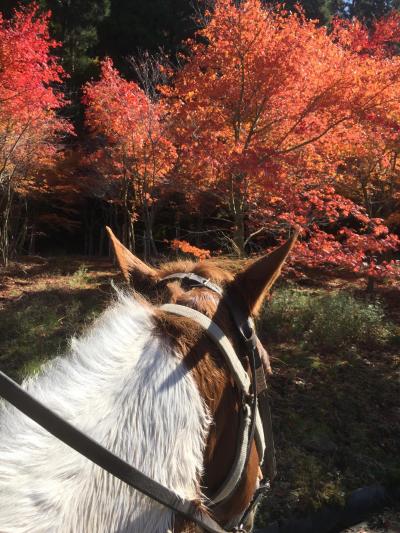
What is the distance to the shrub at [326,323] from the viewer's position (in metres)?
6.89

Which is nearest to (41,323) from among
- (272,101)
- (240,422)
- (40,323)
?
(40,323)

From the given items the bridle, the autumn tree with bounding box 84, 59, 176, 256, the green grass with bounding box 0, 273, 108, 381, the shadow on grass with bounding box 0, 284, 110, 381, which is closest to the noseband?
the bridle

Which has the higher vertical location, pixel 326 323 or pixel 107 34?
pixel 107 34

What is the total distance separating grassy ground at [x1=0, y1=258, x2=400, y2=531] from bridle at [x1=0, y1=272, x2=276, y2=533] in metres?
1.74

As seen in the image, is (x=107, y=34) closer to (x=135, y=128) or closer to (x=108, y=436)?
(x=135, y=128)

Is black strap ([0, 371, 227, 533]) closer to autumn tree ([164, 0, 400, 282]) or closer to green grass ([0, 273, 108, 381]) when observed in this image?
green grass ([0, 273, 108, 381])

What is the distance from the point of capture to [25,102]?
9797mm

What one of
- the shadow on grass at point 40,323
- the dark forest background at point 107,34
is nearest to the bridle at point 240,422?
the shadow on grass at point 40,323

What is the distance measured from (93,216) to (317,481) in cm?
1691

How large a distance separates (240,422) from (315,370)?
5.25 m

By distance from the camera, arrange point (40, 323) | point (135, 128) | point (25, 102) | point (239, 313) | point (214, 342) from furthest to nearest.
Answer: point (135, 128)
point (25, 102)
point (40, 323)
point (239, 313)
point (214, 342)

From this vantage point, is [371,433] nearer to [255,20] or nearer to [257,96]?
[257,96]

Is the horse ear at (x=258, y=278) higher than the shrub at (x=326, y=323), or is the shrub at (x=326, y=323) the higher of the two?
the horse ear at (x=258, y=278)

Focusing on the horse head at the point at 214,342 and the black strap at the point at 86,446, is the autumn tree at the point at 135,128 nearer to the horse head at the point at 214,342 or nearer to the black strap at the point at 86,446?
the horse head at the point at 214,342
